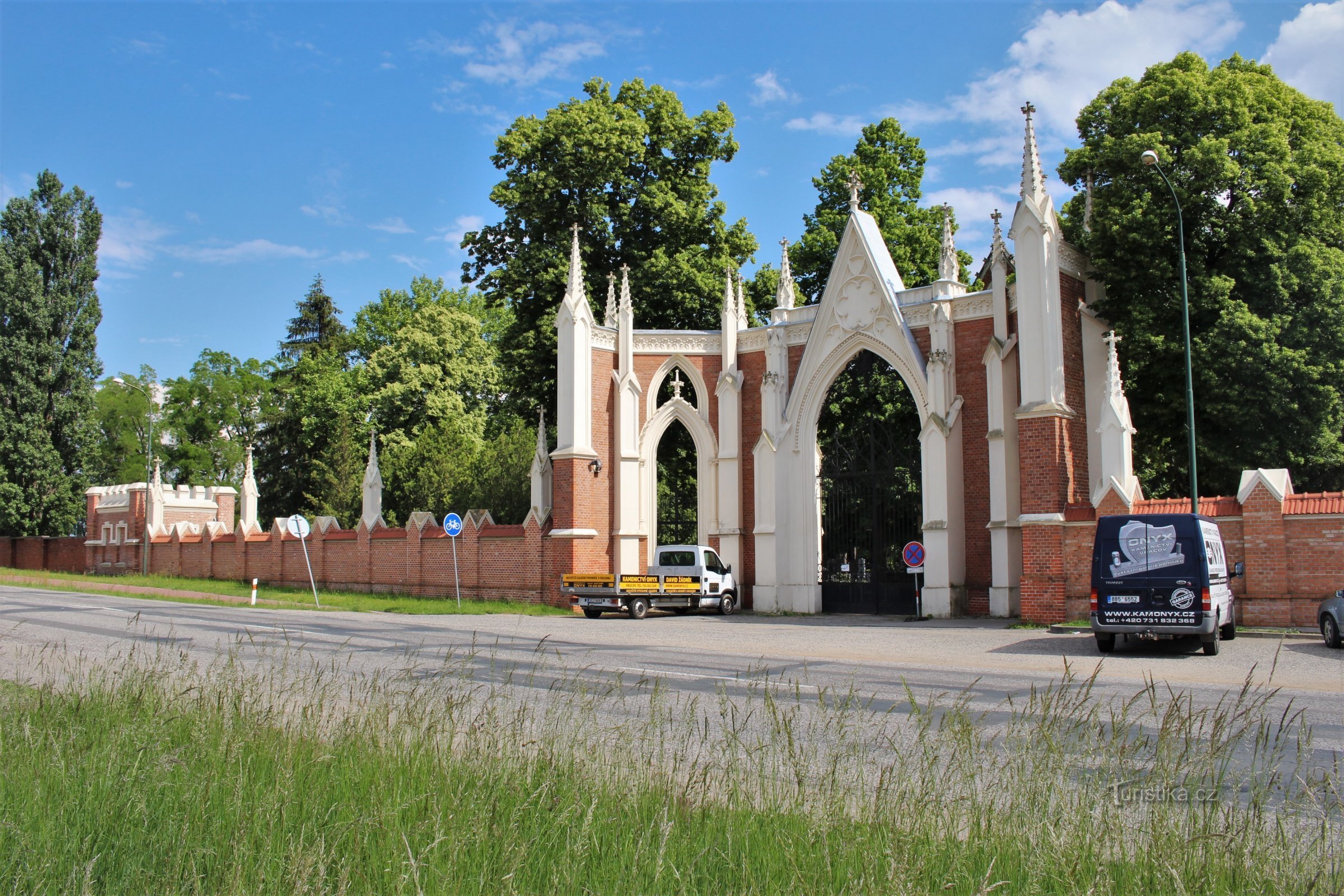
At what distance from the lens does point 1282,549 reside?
680 inches

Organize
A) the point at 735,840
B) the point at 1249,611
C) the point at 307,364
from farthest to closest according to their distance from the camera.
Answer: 1. the point at 307,364
2. the point at 1249,611
3. the point at 735,840

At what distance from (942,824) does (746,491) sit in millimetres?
23513

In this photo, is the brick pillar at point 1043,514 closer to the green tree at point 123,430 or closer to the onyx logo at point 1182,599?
the onyx logo at point 1182,599

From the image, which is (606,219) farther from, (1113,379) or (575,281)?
(1113,379)

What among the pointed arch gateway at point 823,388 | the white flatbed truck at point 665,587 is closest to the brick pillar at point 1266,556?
the pointed arch gateway at point 823,388

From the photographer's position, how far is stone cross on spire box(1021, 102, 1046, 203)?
847 inches

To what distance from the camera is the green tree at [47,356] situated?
46.2 m

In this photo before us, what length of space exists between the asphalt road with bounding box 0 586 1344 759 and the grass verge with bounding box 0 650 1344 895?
3.91 feet

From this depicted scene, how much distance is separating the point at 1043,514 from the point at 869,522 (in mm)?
7194

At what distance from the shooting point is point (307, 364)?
60.5 metres

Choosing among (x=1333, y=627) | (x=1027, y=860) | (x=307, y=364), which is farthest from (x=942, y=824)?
(x=307, y=364)

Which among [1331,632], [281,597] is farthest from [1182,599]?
[281,597]

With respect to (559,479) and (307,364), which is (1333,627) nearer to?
(559,479)

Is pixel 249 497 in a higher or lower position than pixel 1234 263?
lower
